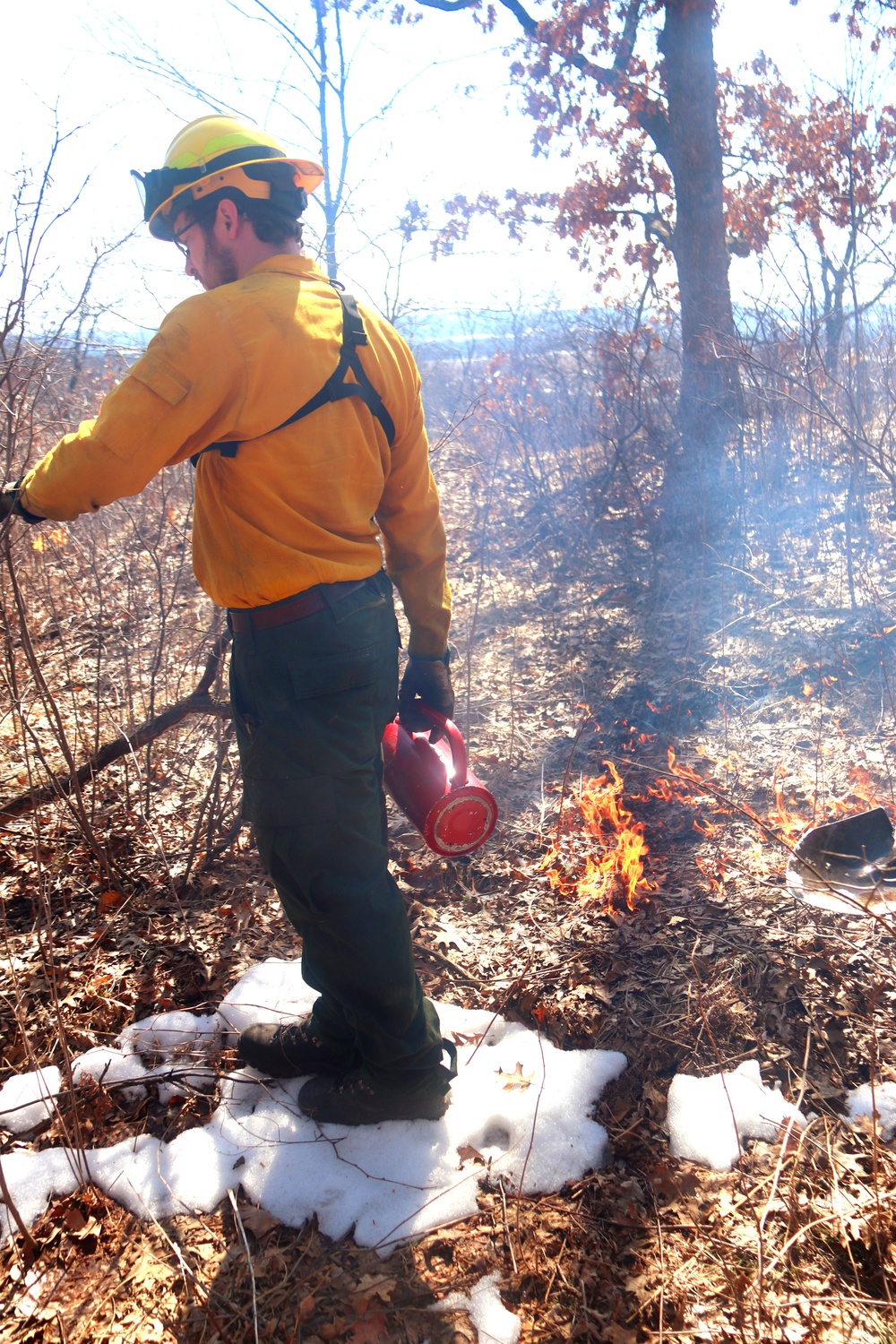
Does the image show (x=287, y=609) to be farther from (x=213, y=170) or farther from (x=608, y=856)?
(x=608, y=856)

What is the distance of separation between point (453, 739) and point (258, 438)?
3.53 feet

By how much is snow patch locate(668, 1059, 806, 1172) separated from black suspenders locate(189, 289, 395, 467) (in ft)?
6.79

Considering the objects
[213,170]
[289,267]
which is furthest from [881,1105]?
[213,170]

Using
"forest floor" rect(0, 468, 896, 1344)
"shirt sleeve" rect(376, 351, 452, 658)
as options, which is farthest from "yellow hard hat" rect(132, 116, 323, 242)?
"forest floor" rect(0, 468, 896, 1344)

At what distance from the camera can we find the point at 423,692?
2.51 m

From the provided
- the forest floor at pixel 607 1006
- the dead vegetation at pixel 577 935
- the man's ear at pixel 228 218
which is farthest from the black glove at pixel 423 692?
the man's ear at pixel 228 218

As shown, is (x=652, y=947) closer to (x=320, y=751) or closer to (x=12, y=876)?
(x=320, y=751)

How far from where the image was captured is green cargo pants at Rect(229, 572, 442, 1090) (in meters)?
1.95

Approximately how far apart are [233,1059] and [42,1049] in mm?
626

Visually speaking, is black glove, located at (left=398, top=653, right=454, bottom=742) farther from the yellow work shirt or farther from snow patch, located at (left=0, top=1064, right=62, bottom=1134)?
snow patch, located at (left=0, top=1064, right=62, bottom=1134)

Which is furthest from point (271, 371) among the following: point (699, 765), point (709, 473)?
point (709, 473)

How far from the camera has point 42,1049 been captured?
8.34ft

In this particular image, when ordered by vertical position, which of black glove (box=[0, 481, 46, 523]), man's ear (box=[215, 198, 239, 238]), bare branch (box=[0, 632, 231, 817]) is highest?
man's ear (box=[215, 198, 239, 238])

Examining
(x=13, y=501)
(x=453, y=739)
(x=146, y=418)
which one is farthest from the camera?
(x=453, y=739)
